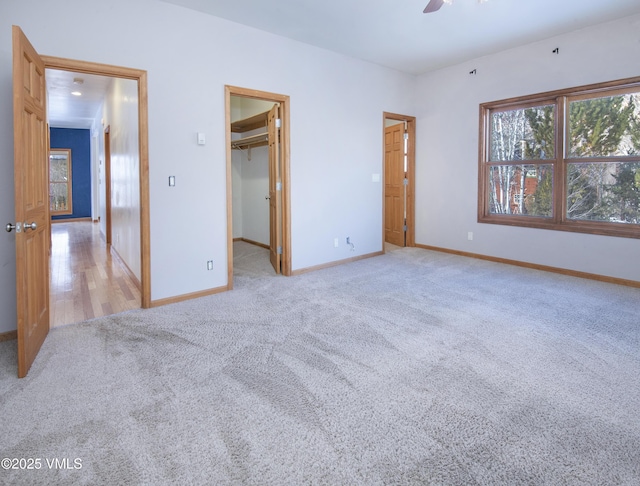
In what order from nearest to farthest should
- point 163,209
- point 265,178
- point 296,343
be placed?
point 296,343
point 163,209
point 265,178

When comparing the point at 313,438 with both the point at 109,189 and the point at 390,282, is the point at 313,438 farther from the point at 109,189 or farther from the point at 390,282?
the point at 109,189

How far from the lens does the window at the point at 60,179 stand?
11.2m

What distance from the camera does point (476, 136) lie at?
18.5 ft

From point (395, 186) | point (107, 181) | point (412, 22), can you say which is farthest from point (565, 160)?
point (107, 181)

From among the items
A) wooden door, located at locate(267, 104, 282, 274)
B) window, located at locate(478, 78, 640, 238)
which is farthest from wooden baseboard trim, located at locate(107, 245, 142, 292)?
window, located at locate(478, 78, 640, 238)

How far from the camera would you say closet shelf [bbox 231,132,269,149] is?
657cm

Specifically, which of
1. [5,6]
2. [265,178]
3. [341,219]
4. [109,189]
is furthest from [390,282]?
[109,189]

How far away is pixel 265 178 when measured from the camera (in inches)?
272

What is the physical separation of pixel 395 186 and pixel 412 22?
305 cm

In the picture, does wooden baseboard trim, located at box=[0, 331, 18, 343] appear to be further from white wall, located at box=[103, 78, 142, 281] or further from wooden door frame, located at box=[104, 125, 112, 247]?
wooden door frame, located at box=[104, 125, 112, 247]

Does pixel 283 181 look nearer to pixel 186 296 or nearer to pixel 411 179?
pixel 186 296

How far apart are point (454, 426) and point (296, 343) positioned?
129 centimetres

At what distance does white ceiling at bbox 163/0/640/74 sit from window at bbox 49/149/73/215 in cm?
969

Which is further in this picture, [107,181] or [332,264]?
[107,181]
